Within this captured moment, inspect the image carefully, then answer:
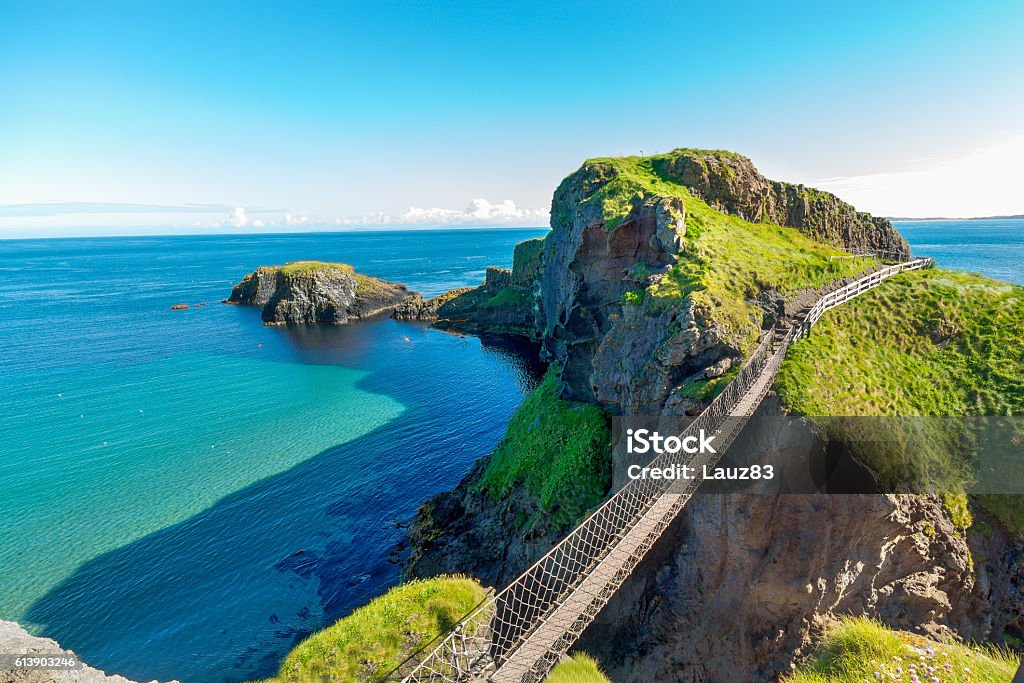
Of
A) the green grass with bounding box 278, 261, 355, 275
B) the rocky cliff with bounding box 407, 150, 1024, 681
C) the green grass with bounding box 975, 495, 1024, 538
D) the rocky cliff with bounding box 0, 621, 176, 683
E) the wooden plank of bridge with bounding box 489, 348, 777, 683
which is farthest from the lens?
the green grass with bounding box 278, 261, 355, 275

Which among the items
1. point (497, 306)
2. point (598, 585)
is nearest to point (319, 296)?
point (497, 306)

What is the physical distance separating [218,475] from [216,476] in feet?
0.49

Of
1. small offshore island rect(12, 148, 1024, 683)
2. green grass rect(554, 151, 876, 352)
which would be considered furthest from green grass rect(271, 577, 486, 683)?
green grass rect(554, 151, 876, 352)

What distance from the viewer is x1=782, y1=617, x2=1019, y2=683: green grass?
10055mm

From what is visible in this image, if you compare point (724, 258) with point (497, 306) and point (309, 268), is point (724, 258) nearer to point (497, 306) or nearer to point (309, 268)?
point (497, 306)

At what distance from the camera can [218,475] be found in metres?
34.9

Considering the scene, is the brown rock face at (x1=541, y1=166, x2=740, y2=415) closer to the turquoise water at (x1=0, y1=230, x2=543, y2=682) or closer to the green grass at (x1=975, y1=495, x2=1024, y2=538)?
the green grass at (x1=975, y1=495, x2=1024, y2=538)

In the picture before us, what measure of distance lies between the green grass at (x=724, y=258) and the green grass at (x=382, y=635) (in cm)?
1571

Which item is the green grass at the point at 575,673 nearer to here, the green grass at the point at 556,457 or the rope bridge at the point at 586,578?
the rope bridge at the point at 586,578

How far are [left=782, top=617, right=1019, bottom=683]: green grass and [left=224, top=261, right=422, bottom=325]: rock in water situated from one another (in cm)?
8973

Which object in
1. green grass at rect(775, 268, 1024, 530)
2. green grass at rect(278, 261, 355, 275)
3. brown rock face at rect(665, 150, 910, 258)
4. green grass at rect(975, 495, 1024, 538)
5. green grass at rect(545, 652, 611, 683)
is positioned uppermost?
brown rock face at rect(665, 150, 910, 258)

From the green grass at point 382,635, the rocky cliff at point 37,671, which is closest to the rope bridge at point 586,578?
the green grass at point 382,635

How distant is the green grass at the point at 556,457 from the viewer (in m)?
23.5

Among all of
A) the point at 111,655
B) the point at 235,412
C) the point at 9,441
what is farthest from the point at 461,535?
the point at 9,441
